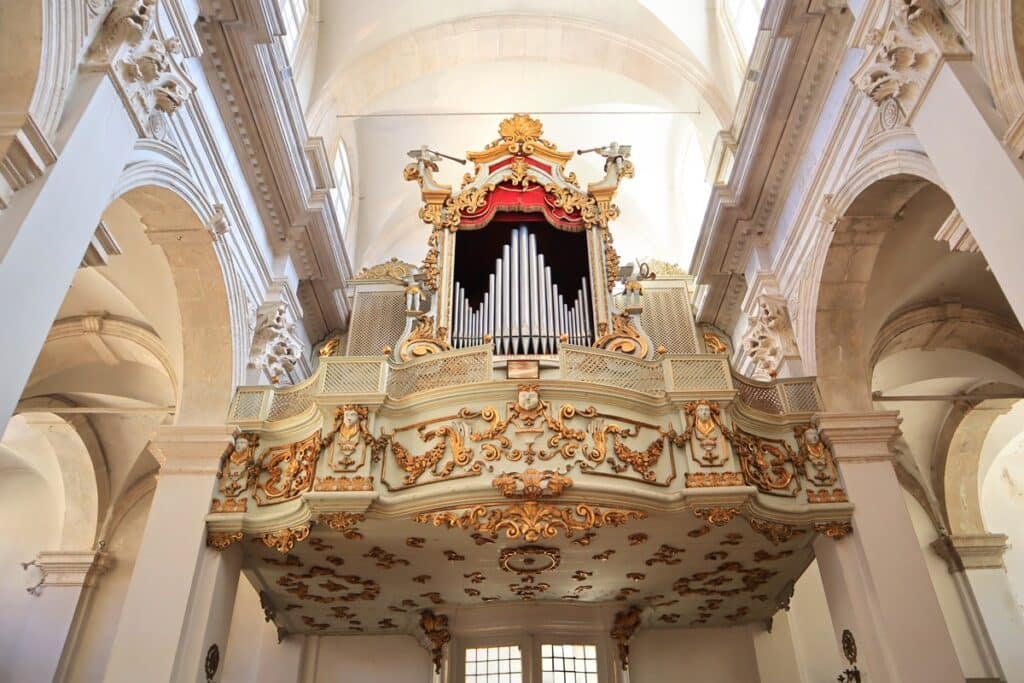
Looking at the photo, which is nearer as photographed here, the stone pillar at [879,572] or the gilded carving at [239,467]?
the stone pillar at [879,572]

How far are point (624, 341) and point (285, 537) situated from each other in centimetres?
446

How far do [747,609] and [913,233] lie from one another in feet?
17.1

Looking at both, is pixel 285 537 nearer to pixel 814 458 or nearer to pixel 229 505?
pixel 229 505

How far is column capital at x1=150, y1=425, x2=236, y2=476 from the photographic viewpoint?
27.9 ft

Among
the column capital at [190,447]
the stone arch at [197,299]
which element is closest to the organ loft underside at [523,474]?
the column capital at [190,447]

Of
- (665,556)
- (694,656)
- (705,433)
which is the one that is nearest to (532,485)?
(705,433)

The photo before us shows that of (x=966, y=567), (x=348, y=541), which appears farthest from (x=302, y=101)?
(x=966, y=567)

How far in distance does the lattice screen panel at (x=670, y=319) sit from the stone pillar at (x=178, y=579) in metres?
5.92

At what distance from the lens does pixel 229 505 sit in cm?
834

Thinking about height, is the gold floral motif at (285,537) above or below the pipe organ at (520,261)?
below

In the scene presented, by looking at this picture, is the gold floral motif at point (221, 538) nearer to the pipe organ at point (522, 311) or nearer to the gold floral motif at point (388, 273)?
the pipe organ at point (522, 311)

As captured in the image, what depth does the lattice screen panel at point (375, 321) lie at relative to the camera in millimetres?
11648

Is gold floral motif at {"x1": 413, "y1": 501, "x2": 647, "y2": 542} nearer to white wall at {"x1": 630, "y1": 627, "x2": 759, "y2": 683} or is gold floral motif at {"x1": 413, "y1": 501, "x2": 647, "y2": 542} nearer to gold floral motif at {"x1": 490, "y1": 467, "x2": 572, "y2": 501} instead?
gold floral motif at {"x1": 490, "y1": 467, "x2": 572, "y2": 501}

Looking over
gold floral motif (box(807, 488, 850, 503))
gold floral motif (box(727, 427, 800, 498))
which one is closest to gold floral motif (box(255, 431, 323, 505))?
gold floral motif (box(727, 427, 800, 498))
